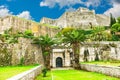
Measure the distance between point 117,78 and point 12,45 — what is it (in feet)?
64.9

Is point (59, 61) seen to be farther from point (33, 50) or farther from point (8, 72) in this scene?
point (8, 72)

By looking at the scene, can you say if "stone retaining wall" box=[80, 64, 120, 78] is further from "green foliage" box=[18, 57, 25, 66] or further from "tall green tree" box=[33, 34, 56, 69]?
"green foliage" box=[18, 57, 25, 66]

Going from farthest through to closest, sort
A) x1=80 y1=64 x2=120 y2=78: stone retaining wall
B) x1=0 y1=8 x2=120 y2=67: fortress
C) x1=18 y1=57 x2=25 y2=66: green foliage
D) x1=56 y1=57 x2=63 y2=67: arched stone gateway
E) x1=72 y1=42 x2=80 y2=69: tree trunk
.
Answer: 1. x1=56 y1=57 x2=63 y2=67: arched stone gateway
2. x1=72 y1=42 x2=80 y2=69: tree trunk
3. x1=18 y1=57 x2=25 y2=66: green foliage
4. x1=0 y1=8 x2=120 y2=67: fortress
5. x1=80 y1=64 x2=120 y2=78: stone retaining wall

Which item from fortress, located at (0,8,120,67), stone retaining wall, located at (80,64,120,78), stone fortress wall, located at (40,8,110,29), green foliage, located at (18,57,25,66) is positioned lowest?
stone retaining wall, located at (80,64,120,78)

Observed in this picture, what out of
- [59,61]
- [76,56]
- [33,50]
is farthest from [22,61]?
[59,61]

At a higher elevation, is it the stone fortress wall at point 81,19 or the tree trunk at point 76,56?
the stone fortress wall at point 81,19

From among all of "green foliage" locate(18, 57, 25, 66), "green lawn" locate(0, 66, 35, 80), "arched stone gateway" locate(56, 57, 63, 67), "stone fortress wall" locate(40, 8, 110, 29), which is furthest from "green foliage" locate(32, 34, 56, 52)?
"stone fortress wall" locate(40, 8, 110, 29)

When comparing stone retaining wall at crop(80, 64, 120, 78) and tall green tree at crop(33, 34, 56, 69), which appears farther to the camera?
tall green tree at crop(33, 34, 56, 69)

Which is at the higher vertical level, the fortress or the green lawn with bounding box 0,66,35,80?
the fortress

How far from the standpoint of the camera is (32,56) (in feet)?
133

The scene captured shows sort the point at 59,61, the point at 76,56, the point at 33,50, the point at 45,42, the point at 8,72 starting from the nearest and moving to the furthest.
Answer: the point at 8,72 < the point at 45,42 < the point at 33,50 < the point at 76,56 < the point at 59,61

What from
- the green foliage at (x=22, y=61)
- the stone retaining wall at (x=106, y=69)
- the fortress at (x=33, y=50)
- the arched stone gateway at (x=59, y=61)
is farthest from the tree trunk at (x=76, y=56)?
the arched stone gateway at (x=59, y=61)

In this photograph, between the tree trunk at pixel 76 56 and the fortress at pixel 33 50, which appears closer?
the fortress at pixel 33 50

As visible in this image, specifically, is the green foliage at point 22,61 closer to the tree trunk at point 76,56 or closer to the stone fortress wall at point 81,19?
the tree trunk at point 76,56
